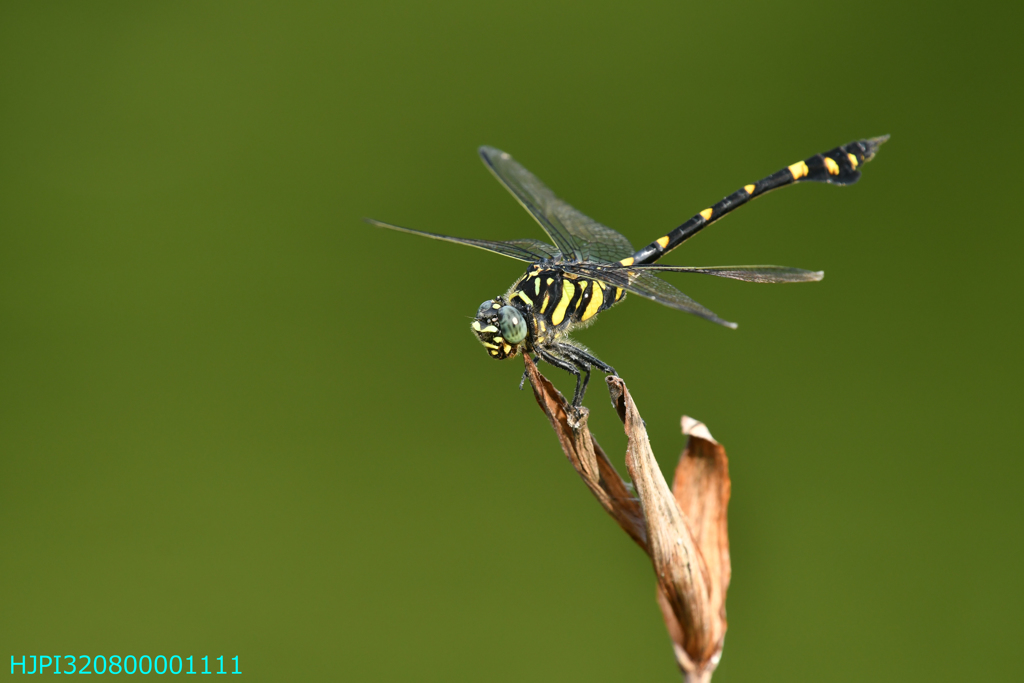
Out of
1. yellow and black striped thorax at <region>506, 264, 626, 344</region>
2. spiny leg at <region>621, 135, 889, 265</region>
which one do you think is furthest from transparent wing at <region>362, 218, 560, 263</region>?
spiny leg at <region>621, 135, 889, 265</region>

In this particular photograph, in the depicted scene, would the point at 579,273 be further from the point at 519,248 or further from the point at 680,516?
the point at 680,516

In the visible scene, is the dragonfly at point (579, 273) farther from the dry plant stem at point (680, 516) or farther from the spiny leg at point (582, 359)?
the dry plant stem at point (680, 516)

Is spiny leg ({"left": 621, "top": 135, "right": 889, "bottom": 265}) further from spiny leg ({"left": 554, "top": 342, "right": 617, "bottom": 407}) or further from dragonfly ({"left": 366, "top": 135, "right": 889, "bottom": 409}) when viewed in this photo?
spiny leg ({"left": 554, "top": 342, "right": 617, "bottom": 407})

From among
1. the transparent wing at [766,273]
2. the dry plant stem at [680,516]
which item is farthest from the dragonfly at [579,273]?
the dry plant stem at [680,516]

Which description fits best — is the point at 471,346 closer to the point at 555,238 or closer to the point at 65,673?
the point at 555,238

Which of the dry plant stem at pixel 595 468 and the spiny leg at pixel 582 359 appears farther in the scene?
the spiny leg at pixel 582 359

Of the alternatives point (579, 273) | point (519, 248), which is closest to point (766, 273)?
point (579, 273)

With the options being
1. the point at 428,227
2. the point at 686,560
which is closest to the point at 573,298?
the point at 686,560
